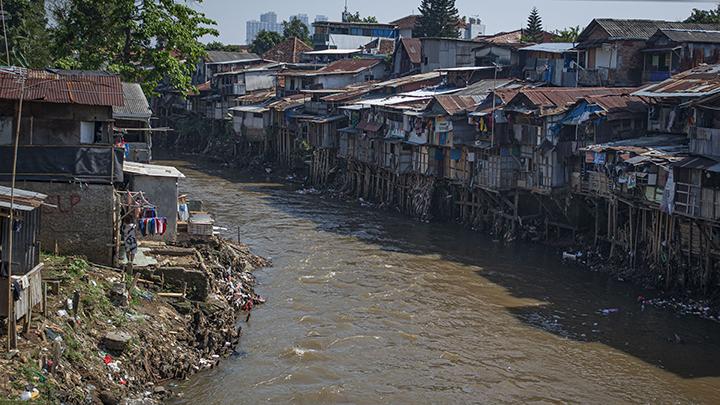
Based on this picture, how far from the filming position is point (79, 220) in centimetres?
2225

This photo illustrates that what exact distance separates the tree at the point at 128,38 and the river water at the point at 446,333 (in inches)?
292

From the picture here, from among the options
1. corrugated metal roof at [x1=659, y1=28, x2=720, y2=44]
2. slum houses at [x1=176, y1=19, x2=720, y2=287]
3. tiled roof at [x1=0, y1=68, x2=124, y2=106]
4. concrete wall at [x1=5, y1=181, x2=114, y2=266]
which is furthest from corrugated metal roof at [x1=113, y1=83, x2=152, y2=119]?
corrugated metal roof at [x1=659, y1=28, x2=720, y2=44]

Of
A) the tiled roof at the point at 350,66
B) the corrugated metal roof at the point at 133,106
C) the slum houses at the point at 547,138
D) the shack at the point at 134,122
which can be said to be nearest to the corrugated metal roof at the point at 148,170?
the shack at the point at 134,122

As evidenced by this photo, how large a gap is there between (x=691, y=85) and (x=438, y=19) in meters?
37.5

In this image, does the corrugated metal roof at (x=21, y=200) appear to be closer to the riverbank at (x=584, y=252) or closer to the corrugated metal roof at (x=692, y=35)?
the riverbank at (x=584, y=252)

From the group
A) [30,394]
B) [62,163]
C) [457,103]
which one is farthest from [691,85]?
[30,394]

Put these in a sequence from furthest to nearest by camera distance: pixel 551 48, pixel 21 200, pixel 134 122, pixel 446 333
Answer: pixel 551 48
pixel 134 122
pixel 446 333
pixel 21 200

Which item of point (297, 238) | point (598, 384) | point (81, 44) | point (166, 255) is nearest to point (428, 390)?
point (598, 384)

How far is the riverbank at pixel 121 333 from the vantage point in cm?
1600

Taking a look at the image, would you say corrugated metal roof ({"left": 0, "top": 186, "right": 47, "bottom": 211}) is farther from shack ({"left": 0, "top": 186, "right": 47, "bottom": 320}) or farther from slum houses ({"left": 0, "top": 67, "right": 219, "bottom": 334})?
slum houses ({"left": 0, "top": 67, "right": 219, "bottom": 334})

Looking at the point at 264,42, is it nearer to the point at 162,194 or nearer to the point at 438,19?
the point at 438,19

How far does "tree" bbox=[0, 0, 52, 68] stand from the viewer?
1651 inches

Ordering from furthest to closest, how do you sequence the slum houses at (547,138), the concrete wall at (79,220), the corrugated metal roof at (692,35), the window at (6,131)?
the corrugated metal roof at (692,35) → the slum houses at (547,138) → the concrete wall at (79,220) → the window at (6,131)

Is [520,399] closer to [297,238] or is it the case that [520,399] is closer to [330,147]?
[297,238]
